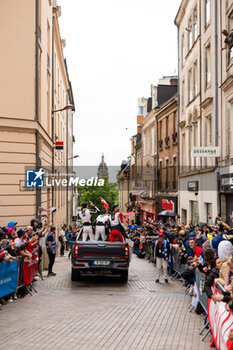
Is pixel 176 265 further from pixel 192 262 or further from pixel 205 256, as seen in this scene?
pixel 205 256

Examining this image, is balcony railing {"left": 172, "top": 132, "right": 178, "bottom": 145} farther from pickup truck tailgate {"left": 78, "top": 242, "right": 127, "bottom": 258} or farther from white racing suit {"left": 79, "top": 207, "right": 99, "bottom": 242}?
pickup truck tailgate {"left": 78, "top": 242, "right": 127, "bottom": 258}

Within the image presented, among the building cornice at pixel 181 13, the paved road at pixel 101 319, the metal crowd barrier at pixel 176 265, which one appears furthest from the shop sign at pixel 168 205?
the paved road at pixel 101 319

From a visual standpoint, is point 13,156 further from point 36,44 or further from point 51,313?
point 51,313

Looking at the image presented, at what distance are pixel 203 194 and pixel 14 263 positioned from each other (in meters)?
13.9

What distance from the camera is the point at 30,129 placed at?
16.3 meters

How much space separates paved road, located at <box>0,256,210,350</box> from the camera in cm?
694

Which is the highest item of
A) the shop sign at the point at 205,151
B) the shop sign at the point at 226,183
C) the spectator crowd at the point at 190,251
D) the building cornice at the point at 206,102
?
the building cornice at the point at 206,102

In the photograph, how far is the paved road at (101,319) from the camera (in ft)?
22.8

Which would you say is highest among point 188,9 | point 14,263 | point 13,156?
point 188,9

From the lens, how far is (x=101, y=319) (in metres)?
8.52

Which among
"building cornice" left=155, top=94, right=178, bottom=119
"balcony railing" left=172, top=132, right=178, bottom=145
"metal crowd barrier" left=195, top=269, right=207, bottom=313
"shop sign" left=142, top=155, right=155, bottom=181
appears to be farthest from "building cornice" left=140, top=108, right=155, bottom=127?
"metal crowd barrier" left=195, top=269, right=207, bottom=313

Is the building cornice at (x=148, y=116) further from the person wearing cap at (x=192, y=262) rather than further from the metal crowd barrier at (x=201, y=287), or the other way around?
the metal crowd barrier at (x=201, y=287)

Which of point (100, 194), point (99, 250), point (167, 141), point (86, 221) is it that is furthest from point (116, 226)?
point (100, 194)

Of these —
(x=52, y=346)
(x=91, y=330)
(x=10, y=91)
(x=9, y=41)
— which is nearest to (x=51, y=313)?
(x=91, y=330)
